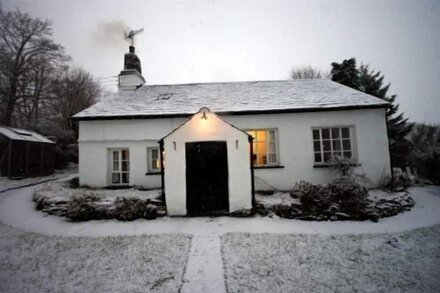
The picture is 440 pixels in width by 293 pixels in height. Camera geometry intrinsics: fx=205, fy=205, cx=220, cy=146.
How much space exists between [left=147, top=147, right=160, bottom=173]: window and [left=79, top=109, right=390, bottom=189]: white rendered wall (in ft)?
0.77

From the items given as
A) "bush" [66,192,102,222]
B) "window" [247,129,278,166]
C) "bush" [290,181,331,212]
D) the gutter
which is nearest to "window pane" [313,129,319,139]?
the gutter

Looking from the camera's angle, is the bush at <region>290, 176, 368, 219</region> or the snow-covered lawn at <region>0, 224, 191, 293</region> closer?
the snow-covered lawn at <region>0, 224, 191, 293</region>

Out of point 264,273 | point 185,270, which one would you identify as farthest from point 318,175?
point 185,270

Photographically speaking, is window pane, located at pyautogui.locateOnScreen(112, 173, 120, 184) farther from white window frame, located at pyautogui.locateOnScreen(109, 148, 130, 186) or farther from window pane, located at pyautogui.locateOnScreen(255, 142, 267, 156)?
window pane, located at pyautogui.locateOnScreen(255, 142, 267, 156)

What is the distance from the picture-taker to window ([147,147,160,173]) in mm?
10195

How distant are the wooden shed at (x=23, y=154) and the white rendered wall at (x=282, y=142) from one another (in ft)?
27.2

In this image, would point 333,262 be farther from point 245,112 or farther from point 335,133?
point 335,133

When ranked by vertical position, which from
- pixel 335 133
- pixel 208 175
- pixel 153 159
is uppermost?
pixel 335 133

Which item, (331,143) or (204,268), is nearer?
(204,268)

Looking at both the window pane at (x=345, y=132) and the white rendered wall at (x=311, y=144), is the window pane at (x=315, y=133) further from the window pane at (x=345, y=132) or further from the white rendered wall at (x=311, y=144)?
the window pane at (x=345, y=132)

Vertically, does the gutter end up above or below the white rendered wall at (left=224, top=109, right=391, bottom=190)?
above

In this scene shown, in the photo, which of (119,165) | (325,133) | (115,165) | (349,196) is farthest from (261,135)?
(115,165)

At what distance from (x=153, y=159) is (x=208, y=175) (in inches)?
162

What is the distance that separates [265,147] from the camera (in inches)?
394
